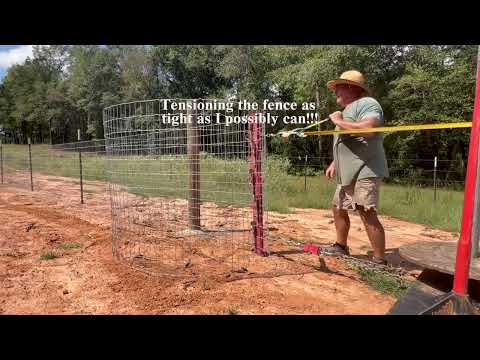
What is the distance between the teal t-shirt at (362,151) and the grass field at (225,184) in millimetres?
869

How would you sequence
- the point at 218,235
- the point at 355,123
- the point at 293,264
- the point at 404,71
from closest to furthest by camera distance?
the point at 355,123
the point at 293,264
the point at 218,235
the point at 404,71

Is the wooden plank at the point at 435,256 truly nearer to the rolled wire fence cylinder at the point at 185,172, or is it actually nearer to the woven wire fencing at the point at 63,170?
the rolled wire fence cylinder at the point at 185,172

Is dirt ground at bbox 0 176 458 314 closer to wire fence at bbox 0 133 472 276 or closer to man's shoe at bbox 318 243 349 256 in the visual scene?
man's shoe at bbox 318 243 349 256

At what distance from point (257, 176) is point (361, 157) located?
111cm

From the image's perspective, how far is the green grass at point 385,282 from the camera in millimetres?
3557

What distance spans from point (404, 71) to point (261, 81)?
8.78 meters

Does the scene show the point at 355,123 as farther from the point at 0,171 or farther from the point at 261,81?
the point at 261,81

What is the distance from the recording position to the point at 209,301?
3221mm

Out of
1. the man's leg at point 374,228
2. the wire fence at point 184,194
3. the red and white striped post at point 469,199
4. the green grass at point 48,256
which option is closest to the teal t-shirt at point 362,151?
the man's leg at point 374,228

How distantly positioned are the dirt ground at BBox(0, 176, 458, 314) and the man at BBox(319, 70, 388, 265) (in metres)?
0.58

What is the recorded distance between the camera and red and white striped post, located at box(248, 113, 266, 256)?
4195mm

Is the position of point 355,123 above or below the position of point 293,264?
above

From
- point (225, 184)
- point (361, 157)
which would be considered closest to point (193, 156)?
point (225, 184)

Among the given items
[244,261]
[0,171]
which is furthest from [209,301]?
[0,171]
